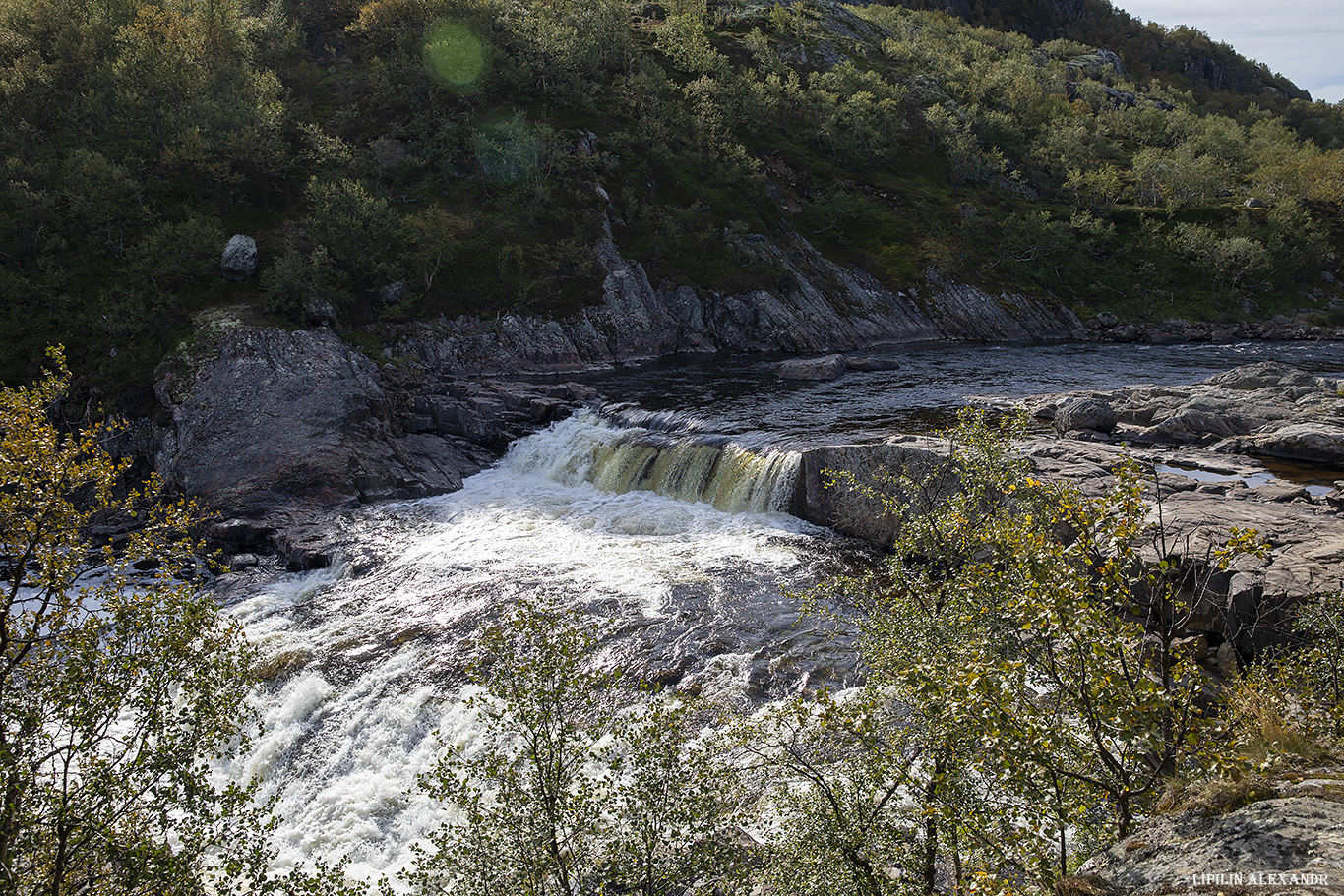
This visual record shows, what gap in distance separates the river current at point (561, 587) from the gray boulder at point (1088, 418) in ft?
20.0

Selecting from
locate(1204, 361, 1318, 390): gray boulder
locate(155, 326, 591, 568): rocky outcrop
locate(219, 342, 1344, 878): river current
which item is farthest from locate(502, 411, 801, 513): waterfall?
locate(1204, 361, 1318, 390): gray boulder

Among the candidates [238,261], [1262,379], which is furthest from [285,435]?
[1262,379]

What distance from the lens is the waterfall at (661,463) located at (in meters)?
29.5

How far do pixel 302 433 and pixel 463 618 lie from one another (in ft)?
64.3

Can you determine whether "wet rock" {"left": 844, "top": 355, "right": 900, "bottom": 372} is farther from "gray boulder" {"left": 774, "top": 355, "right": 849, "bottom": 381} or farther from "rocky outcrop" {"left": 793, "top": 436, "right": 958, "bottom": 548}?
"rocky outcrop" {"left": 793, "top": 436, "right": 958, "bottom": 548}

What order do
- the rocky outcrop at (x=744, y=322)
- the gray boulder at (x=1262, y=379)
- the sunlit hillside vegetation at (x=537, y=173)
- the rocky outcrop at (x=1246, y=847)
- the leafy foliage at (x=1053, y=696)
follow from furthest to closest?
the rocky outcrop at (x=744, y=322), the sunlit hillside vegetation at (x=537, y=173), the gray boulder at (x=1262, y=379), the leafy foliage at (x=1053, y=696), the rocky outcrop at (x=1246, y=847)

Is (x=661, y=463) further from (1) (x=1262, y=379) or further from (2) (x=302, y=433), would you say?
(1) (x=1262, y=379)

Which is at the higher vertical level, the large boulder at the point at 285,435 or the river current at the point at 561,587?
the large boulder at the point at 285,435

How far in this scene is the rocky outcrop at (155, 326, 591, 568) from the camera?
102ft

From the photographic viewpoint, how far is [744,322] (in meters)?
72.3

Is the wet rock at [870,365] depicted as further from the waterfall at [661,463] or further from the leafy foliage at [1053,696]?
the leafy foliage at [1053,696]

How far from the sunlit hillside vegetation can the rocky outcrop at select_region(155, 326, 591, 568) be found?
7118 millimetres

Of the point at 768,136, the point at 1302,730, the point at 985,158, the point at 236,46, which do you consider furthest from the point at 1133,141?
the point at 1302,730

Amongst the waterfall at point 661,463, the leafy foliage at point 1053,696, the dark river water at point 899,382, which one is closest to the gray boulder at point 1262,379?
the dark river water at point 899,382
